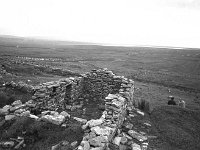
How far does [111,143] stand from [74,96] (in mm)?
7201

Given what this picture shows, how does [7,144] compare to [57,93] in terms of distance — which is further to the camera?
[57,93]

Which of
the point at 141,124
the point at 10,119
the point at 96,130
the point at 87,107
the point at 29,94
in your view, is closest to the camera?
the point at 96,130

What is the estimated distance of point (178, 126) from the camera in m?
11.7

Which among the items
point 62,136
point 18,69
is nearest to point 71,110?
point 62,136

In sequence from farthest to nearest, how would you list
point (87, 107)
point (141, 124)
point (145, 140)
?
point (87, 107), point (141, 124), point (145, 140)

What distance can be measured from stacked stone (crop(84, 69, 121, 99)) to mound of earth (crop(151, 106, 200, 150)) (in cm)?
371

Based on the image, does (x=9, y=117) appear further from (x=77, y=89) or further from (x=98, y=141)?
(x=77, y=89)

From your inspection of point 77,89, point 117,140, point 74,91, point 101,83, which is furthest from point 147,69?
point 117,140

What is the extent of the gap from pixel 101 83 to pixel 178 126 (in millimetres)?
6460

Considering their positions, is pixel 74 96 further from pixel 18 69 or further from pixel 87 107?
pixel 18 69

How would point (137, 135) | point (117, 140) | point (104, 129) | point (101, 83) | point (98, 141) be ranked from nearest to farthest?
point (98, 141)
point (104, 129)
point (117, 140)
point (137, 135)
point (101, 83)

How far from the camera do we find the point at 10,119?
798 cm

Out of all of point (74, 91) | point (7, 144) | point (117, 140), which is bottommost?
point (117, 140)

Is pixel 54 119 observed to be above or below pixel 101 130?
below
